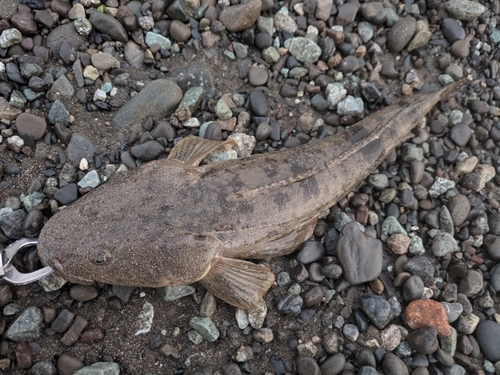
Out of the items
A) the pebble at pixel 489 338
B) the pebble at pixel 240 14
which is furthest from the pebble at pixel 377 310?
the pebble at pixel 240 14

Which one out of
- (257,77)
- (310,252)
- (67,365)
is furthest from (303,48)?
(67,365)

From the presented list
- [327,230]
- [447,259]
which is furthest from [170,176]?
[447,259]

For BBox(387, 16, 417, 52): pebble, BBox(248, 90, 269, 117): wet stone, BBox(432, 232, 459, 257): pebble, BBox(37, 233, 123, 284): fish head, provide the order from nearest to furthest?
BBox(37, 233, 123, 284): fish head → BBox(432, 232, 459, 257): pebble → BBox(248, 90, 269, 117): wet stone → BBox(387, 16, 417, 52): pebble

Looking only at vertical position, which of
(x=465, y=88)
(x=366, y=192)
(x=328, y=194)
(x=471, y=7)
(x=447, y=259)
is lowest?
(x=447, y=259)

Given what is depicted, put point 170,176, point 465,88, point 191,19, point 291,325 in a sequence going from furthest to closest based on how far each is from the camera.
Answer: point 465,88, point 191,19, point 291,325, point 170,176

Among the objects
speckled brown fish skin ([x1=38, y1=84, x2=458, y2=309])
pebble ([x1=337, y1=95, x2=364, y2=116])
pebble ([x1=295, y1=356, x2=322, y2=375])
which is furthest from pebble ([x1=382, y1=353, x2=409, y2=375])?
pebble ([x1=337, y1=95, x2=364, y2=116])

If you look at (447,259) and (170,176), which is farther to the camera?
(447,259)

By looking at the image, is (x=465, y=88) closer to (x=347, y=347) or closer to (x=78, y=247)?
(x=347, y=347)

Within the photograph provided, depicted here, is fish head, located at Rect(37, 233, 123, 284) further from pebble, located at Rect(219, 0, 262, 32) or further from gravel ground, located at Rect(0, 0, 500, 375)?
pebble, located at Rect(219, 0, 262, 32)

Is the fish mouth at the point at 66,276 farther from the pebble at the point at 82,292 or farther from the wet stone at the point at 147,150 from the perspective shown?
the wet stone at the point at 147,150
